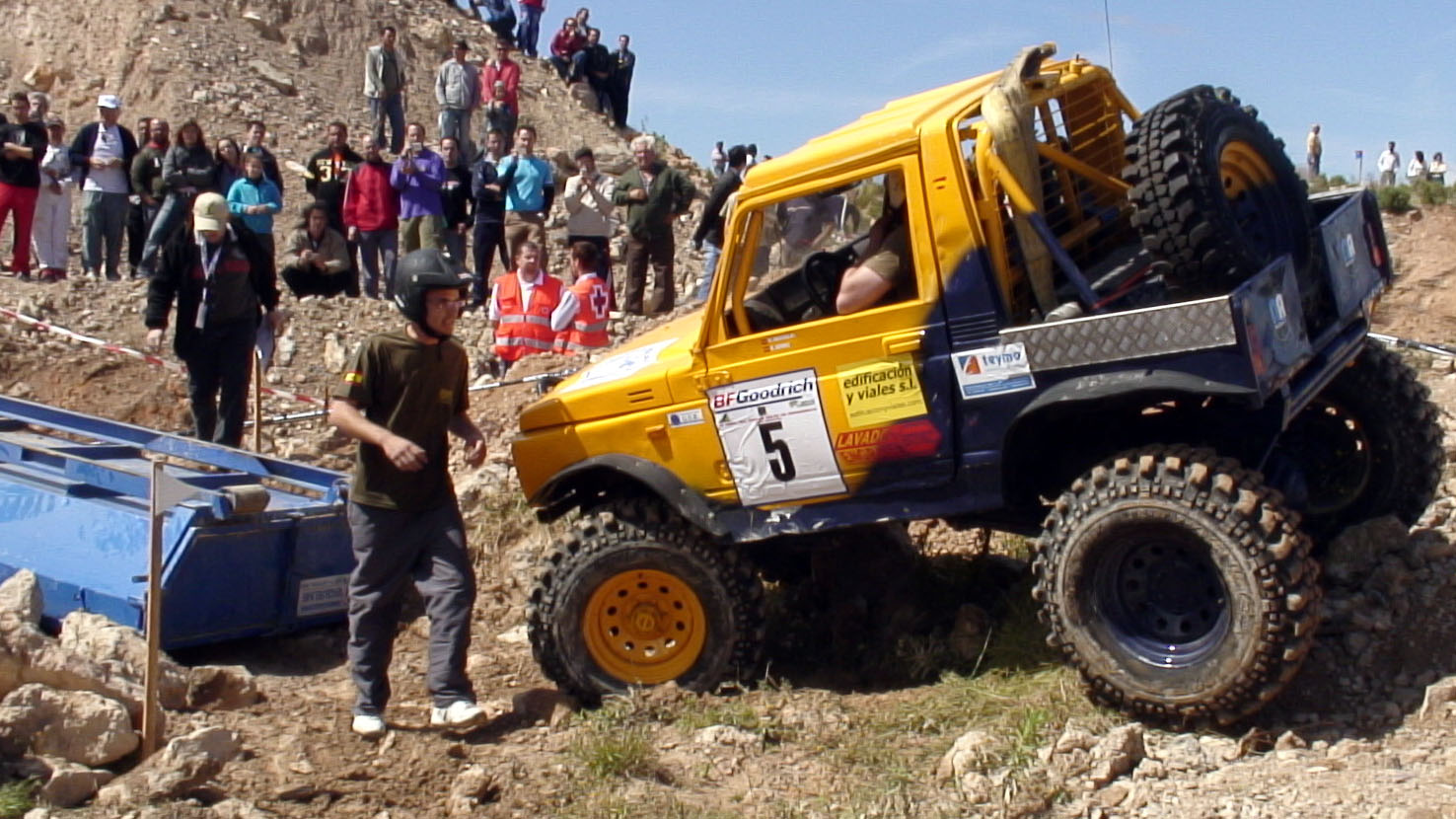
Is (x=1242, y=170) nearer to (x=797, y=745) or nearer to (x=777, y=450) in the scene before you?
(x=777, y=450)

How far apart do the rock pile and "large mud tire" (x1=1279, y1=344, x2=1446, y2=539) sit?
4.68 meters

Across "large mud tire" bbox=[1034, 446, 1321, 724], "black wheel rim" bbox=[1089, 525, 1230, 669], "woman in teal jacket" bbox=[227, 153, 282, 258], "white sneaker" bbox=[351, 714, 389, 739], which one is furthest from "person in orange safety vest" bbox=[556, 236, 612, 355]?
"black wheel rim" bbox=[1089, 525, 1230, 669]

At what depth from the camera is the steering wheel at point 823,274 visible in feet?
21.2

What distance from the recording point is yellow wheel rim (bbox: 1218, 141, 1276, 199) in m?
5.94

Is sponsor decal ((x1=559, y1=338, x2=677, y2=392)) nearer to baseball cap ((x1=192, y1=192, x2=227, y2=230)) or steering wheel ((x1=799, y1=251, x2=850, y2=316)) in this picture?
steering wheel ((x1=799, y1=251, x2=850, y2=316))

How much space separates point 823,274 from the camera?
6516 mm

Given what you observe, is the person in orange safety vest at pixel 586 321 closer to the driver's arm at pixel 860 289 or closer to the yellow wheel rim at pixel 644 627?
the yellow wheel rim at pixel 644 627

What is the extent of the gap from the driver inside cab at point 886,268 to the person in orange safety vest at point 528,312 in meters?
5.53

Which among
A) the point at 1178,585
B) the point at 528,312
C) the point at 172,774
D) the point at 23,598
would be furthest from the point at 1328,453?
the point at 528,312

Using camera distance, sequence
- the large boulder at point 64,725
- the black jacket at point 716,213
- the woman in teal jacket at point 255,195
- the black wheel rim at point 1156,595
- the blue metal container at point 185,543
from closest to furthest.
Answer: the large boulder at point 64,725
the black wheel rim at point 1156,595
the blue metal container at point 185,543
the black jacket at point 716,213
the woman in teal jacket at point 255,195

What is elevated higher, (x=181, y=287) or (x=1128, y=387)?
(x=181, y=287)

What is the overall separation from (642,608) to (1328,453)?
3.12m

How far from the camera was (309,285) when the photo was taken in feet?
49.2

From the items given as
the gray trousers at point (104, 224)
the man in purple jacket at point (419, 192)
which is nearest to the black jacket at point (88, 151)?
the gray trousers at point (104, 224)
